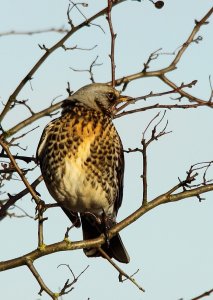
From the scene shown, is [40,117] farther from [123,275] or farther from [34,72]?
[123,275]

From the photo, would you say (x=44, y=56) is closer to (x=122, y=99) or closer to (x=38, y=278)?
(x=122, y=99)

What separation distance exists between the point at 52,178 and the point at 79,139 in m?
0.38

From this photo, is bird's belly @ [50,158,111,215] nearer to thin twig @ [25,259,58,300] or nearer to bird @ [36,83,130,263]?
bird @ [36,83,130,263]

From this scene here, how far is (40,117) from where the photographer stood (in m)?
4.76

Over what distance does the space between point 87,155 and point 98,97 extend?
602mm

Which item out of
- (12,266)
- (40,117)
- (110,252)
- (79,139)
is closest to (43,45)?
(40,117)

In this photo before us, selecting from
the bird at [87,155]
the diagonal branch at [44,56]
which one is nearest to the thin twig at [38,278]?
the diagonal branch at [44,56]

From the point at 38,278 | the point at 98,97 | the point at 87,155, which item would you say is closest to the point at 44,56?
the point at 87,155

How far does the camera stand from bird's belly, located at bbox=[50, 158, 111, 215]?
17.0ft

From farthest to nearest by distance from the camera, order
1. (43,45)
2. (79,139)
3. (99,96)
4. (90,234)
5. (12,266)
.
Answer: (90,234), (99,96), (79,139), (43,45), (12,266)

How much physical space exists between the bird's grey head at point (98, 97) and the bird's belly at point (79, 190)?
0.61 meters

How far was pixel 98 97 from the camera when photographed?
5.56 metres

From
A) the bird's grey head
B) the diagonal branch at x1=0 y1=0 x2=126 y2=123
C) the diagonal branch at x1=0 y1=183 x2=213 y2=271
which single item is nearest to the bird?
the bird's grey head

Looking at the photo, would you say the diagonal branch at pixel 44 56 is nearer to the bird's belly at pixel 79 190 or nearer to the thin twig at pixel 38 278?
the bird's belly at pixel 79 190
